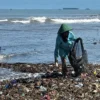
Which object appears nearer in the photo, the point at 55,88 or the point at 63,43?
the point at 55,88

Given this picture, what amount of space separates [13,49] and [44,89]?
13.4 meters

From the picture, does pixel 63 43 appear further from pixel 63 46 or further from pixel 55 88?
pixel 55 88

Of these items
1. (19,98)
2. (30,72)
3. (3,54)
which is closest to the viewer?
(19,98)

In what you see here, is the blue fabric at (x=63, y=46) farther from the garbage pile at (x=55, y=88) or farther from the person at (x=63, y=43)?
the garbage pile at (x=55, y=88)

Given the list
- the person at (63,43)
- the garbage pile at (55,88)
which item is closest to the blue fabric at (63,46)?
the person at (63,43)

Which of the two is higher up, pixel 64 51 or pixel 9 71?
pixel 64 51

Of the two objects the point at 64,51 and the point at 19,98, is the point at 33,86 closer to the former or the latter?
the point at 19,98

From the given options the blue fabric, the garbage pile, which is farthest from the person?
the garbage pile

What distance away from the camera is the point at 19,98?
9.99 metres

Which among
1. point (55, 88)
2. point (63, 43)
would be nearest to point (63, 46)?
point (63, 43)

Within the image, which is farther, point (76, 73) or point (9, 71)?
point (9, 71)

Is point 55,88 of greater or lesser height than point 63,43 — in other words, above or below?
below

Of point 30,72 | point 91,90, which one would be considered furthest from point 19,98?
point 30,72

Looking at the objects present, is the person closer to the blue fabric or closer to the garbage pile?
the blue fabric
